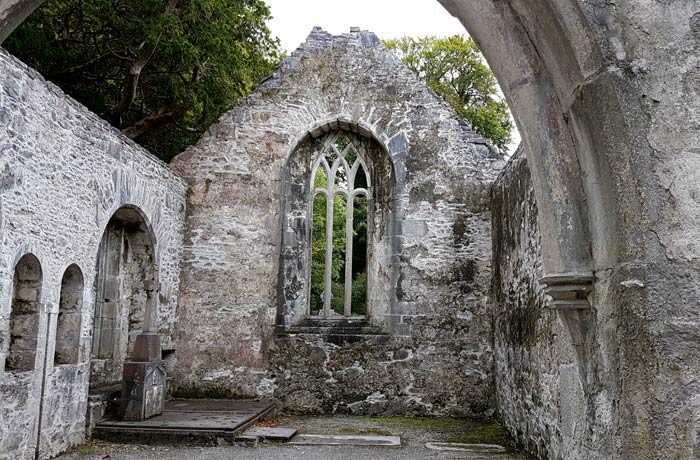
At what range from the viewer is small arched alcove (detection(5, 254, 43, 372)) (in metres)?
5.95

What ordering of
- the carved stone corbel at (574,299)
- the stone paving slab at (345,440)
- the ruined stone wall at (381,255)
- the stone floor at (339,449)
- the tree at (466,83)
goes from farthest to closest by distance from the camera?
the tree at (466,83)
the ruined stone wall at (381,255)
the stone paving slab at (345,440)
the stone floor at (339,449)
the carved stone corbel at (574,299)

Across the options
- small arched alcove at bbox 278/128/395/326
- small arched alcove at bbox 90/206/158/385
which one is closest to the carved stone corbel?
small arched alcove at bbox 90/206/158/385

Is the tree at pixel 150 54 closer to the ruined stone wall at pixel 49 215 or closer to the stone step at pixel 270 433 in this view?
the ruined stone wall at pixel 49 215

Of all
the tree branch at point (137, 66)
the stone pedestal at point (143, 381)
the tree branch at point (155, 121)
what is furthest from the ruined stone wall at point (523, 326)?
the tree branch at point (155, 121)

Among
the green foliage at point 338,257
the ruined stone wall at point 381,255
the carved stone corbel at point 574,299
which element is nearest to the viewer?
the carved stone corbel at point 574,299

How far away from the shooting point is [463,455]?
22.4 feet

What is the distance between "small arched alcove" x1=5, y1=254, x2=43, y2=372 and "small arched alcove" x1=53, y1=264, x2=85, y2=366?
23.1 inches

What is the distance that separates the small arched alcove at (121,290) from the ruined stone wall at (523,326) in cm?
475

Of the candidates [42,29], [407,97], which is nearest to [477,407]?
[407,97]

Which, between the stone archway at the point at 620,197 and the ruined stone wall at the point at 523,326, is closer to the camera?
the stone archway at the point at 620,197

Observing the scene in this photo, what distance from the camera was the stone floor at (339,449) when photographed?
6480mm

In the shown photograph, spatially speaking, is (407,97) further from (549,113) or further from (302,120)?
(549,113)

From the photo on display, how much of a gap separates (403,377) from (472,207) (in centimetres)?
285

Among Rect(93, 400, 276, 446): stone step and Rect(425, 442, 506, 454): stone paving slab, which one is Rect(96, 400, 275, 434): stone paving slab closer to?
Rect(93, 400, 276, 446): stone step
